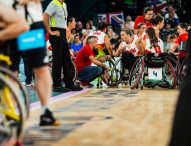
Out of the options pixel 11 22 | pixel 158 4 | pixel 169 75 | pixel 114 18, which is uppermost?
pixel 158 4

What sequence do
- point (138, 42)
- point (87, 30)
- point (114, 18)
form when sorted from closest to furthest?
1. point (138, 42)
2. point (87, 30)
3. point (114, 18)

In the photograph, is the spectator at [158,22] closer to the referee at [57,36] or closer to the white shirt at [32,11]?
the referee at [57,36]

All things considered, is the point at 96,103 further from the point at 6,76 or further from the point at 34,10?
the point at 6,76

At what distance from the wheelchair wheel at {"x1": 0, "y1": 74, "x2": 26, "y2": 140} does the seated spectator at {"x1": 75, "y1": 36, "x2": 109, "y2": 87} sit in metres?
5.96

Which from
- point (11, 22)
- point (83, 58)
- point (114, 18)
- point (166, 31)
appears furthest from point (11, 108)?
point (114, 18)

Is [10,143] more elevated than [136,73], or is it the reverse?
[136,73]

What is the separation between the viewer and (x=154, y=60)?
8.95 m

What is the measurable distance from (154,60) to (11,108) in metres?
5.68

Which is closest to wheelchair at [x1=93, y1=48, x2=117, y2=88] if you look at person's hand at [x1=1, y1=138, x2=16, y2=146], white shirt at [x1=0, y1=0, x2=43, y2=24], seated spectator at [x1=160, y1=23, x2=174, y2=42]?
seated spectator at [x1=160, y1=23, x2=174, y2=42]

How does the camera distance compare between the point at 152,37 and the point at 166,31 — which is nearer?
the point at 152,37

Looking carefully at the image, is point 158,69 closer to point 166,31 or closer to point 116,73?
point 116,73

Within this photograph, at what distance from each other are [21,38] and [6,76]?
2.07ft

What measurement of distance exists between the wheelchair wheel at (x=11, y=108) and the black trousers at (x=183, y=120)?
150 centimetres

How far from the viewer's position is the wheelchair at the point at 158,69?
895 centimetres
